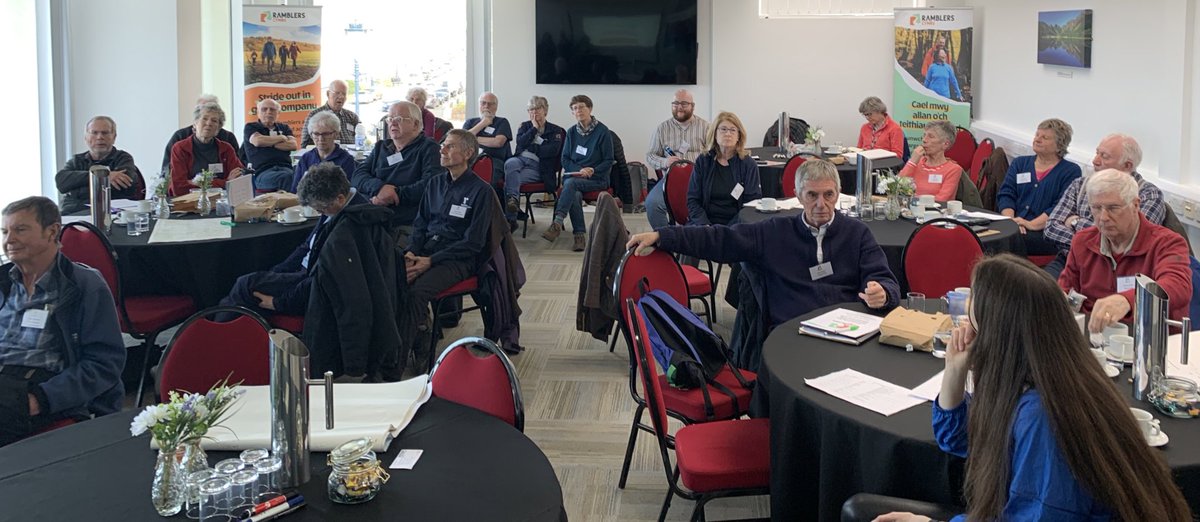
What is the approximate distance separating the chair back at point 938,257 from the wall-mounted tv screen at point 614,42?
7009mm

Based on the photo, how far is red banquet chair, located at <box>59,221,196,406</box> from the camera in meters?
4.59

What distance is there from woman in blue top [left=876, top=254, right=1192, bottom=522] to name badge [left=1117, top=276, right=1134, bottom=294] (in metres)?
1.96

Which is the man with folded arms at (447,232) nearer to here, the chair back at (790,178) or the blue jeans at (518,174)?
the chair back at (790,178)

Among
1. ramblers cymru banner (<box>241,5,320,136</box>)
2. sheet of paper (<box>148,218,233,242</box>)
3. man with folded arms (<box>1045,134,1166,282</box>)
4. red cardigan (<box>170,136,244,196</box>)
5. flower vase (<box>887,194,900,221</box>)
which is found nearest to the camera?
man with folded arms (<box>1045,134,1166,282</box>)

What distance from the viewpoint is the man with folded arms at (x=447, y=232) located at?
5.26 m

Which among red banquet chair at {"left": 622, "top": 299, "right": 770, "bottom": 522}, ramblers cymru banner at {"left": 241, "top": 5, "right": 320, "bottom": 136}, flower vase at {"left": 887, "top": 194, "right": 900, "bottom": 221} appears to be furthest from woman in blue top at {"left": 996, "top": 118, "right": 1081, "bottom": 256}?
ramblers cymru banner at {"left": 241, "top": 5, "right": 320, "bottom": 136}

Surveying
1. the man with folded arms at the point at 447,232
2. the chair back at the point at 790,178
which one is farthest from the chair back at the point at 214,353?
the chair back at the point at 790,178

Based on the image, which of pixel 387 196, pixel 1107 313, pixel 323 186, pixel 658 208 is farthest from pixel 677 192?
pixel 1107 313

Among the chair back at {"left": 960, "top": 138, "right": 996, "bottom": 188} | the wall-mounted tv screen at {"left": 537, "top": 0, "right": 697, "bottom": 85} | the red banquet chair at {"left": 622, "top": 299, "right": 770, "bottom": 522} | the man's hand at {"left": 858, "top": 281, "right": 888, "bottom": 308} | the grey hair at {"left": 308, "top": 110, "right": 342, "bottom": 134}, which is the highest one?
the wall-mounted tv screen at {"left": 537, "top": 0, "right": 697, "bottom": 85}

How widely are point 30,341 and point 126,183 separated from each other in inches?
127

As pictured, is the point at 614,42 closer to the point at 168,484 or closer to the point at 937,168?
the point at 937,168

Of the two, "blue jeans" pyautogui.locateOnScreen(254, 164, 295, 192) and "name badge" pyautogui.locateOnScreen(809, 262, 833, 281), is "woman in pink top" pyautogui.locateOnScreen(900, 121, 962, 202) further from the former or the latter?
"blue jeans" pyautogui.locateOnScreen(254, 164, 295, 192)

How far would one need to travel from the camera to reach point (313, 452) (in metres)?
2.34

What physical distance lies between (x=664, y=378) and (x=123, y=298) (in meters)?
2.72
